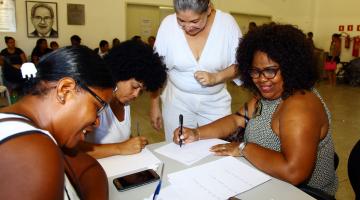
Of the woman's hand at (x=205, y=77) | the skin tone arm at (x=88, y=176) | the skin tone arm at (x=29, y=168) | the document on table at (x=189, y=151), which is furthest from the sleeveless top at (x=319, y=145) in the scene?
the skin tone arm at (x=29, y=168)

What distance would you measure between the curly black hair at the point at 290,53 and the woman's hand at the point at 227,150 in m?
0.34

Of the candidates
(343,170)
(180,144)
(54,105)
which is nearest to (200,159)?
(180,144)

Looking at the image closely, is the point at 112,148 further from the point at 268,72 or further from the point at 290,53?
the point at 290,53

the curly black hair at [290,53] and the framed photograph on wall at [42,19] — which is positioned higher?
the framed photograph on wall at [42,19]

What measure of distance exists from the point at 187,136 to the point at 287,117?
1.88ft

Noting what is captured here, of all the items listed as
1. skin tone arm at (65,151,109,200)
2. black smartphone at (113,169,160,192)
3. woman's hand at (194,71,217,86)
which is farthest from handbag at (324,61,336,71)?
skin tone arm at (65,151,109,200)

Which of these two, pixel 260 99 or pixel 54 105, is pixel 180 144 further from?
Answer: pixel 54 105

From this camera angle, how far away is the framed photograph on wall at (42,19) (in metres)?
7.74

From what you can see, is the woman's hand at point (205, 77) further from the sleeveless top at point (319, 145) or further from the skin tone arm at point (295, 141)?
the skin tone arm at point (295, 141)

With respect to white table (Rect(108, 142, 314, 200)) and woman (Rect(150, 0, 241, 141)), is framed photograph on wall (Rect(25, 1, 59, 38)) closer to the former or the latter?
woman (Rect(150, 0, 241, 141))

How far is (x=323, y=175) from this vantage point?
1529mm

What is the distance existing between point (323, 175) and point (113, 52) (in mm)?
1225

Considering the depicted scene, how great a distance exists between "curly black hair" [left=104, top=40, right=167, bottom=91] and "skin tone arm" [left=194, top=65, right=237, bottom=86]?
0.24m

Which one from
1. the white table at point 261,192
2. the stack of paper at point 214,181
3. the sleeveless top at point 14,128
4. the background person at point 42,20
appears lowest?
the white table at point 261,192
